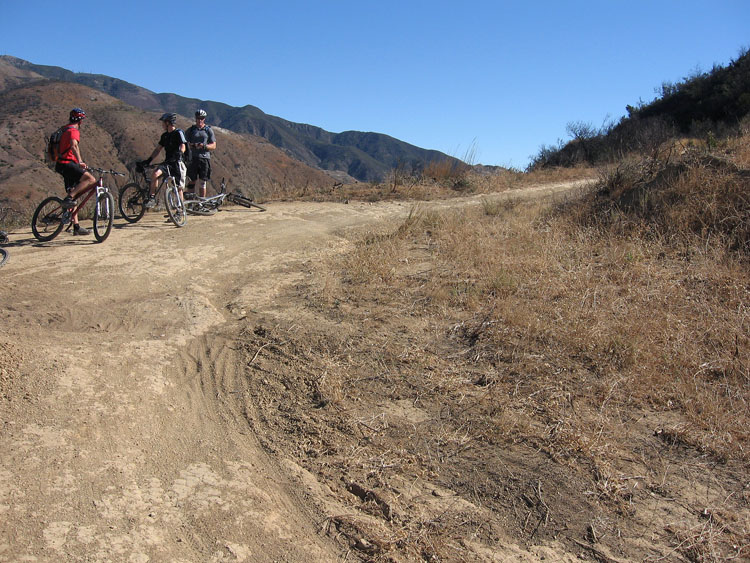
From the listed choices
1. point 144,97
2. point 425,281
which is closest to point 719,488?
point 425,281

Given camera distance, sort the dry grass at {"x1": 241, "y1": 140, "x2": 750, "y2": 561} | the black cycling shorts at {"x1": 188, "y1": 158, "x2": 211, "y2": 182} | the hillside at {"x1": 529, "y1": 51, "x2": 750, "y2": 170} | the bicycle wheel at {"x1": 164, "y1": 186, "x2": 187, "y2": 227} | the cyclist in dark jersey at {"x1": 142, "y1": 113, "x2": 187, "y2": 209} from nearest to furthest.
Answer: the dry grass at {"x1": 241, "y1": 140, "x2": 750, "y2": 561} < the bicycle wheel at {"x1": 164, "y1": 186, "x2": 187, "y2": 227} < the cyclist in dark jersey at {"x1": 142, "y1": 113, "x2": 187, "y2": 209} < the black cycling shorts at {"x1": 188, "y1": 158, "x2": 211, "y2": 182} < the hillside at {"x1": 529, "y1": 51, "x2": 750, "y2": 170}

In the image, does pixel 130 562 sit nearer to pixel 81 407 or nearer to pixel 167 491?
pixel 167 491

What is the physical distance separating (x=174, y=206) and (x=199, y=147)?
61.7 inches

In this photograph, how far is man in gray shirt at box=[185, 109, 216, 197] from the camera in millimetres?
9461

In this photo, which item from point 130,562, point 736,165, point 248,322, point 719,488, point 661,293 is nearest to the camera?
point 130,562

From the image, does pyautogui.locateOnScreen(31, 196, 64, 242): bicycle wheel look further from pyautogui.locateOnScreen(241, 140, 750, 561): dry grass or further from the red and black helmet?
pyautogui.locateOnScreen(241, 140, 750, 561): dry grass

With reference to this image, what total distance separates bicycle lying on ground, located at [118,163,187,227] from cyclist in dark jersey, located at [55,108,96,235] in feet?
3.99

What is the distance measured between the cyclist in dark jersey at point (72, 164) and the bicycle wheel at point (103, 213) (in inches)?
9.9

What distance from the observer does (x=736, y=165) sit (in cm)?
785

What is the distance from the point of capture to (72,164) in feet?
23.8

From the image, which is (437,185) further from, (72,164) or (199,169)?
(72,164)

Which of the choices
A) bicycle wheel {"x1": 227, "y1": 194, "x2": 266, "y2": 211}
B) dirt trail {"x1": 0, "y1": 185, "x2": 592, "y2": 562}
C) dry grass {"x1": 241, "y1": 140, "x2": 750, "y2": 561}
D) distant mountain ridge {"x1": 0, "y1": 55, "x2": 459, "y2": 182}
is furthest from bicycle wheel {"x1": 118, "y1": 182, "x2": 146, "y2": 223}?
distant mountain ridge {"x1": 0, "y1": 55, "x2": 459, "y2": 182}

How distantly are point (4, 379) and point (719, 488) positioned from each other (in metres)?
4.45

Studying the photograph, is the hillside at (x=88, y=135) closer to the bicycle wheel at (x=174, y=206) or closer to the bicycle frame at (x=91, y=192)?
the bicycle wheel at (x=174, y=206)
